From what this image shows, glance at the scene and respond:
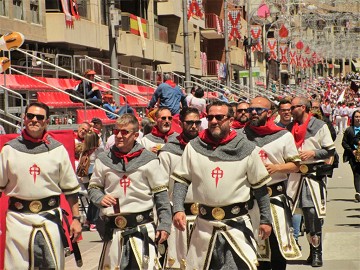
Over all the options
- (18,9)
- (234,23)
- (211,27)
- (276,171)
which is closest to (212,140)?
(276,171)

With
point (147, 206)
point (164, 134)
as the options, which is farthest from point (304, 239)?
point (147, 206)

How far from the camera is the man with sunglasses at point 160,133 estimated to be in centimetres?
1189

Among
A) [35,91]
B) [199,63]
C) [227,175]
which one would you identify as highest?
[227,175]

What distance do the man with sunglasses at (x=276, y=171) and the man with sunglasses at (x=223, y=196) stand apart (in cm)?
202

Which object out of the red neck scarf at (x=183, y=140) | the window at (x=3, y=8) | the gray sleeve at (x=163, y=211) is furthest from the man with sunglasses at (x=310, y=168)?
the window at (x=3, y=8)

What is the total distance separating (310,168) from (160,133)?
1997 millimetres

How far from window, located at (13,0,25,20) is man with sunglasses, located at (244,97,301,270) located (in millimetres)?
18494

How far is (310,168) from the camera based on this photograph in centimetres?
1278

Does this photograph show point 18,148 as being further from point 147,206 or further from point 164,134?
point 164,134

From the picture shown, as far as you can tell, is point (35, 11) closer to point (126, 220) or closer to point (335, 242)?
point (335, 242)

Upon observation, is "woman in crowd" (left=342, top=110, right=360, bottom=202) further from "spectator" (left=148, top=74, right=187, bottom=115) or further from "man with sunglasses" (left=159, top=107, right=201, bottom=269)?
"man with sunglasses" (left=159, top=107, right=201, bottom=269)

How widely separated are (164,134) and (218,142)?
383 cm

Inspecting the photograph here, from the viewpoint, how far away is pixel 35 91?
20984 mm

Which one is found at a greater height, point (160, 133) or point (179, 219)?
point (179, 219)
